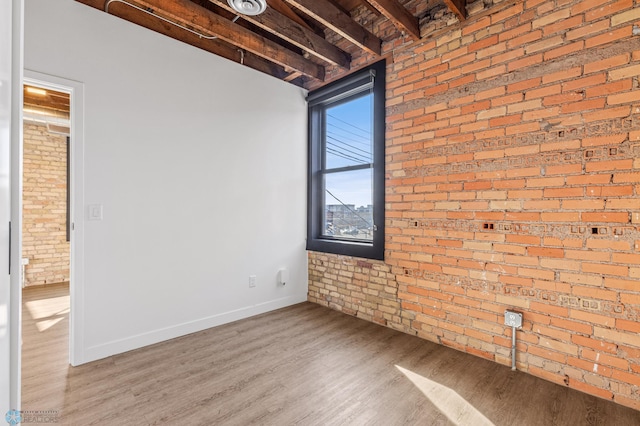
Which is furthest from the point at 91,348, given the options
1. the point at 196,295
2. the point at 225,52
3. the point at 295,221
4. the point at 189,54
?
the point at 225,52

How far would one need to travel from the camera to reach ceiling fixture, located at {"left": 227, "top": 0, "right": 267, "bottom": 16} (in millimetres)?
2240

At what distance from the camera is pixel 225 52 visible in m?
3.24

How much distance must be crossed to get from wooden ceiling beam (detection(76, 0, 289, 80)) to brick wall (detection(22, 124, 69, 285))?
364cm

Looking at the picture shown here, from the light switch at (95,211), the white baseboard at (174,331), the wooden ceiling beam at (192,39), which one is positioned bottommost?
the white baseboard at (174,331)

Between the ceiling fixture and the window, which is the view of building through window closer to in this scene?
the window

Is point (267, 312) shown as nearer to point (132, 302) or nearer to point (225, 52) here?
point (132, 302)

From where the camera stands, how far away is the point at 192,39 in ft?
9.89

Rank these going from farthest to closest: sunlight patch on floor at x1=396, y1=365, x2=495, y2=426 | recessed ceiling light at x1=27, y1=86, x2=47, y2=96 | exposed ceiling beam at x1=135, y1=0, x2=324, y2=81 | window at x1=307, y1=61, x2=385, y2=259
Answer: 1. recessed ceiling light at x1=27, y1=86, x2=47, y2=96
2. window at x1=307, y1=61, x2=385, y2=259
3. exposed ceiling beam at x1=135, y1=0, x2=324, y2=81
4. sunlight patch on floor at x1=396, y1=365, x2=495, y2=426

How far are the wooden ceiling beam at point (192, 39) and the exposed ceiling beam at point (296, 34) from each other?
2.61ft

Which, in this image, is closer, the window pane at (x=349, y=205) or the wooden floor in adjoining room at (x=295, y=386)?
the wooden floor in adjoining room at (x=295, y=386)

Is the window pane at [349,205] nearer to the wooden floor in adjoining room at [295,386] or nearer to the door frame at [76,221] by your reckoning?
the wooden floor in adjoining room at [295,386]

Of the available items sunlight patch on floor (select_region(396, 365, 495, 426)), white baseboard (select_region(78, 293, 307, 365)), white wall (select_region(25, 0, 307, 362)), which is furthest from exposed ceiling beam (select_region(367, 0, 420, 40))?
white baseboard (select_region(78, 293, 307, 365))

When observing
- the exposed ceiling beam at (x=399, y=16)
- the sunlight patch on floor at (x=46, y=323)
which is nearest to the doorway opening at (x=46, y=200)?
the sunlight patch on floor at (x=46, y=323)

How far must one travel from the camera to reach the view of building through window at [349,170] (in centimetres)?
336
